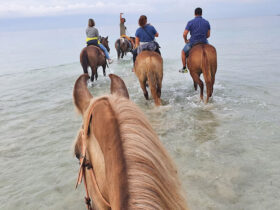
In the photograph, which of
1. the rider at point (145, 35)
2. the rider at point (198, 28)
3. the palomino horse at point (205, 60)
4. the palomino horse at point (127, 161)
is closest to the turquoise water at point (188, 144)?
the palomino horse at point (127, 161)

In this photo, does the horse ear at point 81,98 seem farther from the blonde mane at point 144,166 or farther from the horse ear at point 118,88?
the blonde mane at point 144,166

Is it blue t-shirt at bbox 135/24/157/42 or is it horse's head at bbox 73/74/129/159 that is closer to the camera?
horse's head at bbox 73/74/129/159

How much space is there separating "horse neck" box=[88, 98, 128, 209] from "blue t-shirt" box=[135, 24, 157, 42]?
6547mm

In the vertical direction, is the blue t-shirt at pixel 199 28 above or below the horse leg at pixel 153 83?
above

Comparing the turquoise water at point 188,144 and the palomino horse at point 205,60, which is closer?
the turquoise water at point 188,144

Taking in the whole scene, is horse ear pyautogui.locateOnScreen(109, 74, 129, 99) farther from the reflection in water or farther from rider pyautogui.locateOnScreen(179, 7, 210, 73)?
rider pyautogui.locateOnScreen(179, 7, 210, 73)

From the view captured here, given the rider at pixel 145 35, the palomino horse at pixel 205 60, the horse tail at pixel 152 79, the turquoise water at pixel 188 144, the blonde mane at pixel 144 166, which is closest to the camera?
the blonde mane at pixel 144 166

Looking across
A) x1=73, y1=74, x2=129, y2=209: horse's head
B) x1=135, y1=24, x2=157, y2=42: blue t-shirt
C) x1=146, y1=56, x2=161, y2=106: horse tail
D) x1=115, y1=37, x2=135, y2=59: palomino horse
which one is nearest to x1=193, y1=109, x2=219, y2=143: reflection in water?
x1=146, y1=56, x2=161, y2=106: horse tail

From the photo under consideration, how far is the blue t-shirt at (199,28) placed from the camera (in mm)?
6895

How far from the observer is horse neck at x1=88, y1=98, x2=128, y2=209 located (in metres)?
1.00

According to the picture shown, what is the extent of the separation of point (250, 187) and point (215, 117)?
2.79 metres

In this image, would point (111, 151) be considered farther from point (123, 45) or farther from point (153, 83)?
point (123, 45)

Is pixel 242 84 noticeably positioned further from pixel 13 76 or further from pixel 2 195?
pixel 13 76

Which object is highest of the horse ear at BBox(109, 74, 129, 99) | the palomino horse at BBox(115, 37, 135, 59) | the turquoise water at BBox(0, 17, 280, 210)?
the horse ear at BBox(109, 74, 129, 99)
